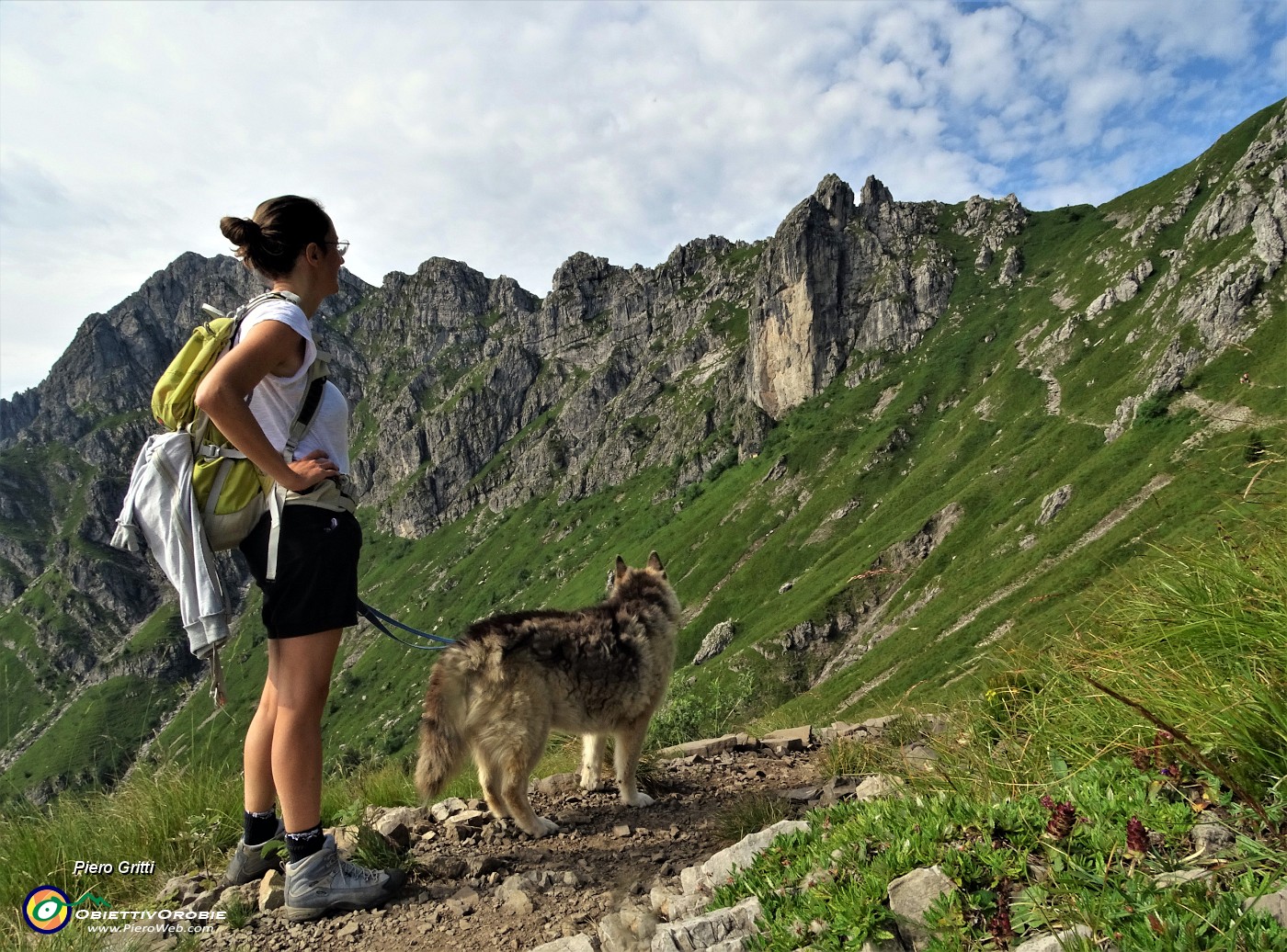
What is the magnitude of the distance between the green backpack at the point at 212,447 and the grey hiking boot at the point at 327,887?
210cm

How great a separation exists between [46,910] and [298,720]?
6.73 ft

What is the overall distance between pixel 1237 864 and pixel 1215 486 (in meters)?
83.1

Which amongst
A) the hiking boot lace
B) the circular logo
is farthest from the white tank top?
the circular logo

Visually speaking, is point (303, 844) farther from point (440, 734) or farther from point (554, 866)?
point (554, 866)

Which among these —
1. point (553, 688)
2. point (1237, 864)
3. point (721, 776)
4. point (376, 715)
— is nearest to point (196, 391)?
point (553, 688)

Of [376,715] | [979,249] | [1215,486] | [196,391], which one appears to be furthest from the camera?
[979,249]

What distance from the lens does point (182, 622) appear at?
4.46 metres

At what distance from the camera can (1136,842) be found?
2674 mm

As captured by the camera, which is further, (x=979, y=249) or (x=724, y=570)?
(x=979, y=249)

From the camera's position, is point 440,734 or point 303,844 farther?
point 440,734

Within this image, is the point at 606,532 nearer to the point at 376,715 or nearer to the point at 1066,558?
the point at 376,715

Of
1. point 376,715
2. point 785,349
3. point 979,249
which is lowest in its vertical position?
point 376,715

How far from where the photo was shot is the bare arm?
4.10 metres

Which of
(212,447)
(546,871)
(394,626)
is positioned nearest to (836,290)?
(394,626)
